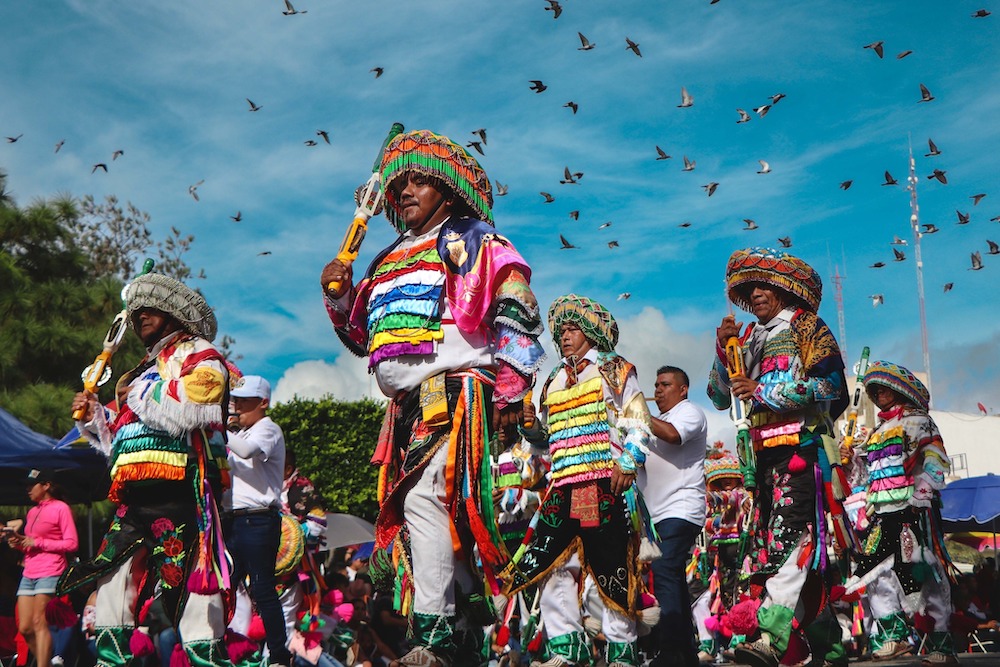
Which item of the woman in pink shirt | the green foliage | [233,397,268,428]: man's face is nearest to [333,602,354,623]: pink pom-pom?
[233,397,268,428]: man's face

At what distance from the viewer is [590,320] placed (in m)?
8.14

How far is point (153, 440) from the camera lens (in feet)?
19.8

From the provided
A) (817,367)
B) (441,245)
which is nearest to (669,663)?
(817,367)

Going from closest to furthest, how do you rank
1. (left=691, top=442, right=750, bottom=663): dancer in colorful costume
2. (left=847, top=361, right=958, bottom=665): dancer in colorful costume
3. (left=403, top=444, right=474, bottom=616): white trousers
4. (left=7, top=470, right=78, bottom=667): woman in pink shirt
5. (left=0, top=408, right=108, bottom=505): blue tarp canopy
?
(left=403, top=444, right=474, bottom=616): white trousers
(left=847, top=361, right=958, bottom=665): dancer in colorful costume
(left=7, top=470, right=78, bottom=667): woman in pink shirt
(left=0, top=408, right=108, bottom=505): blue tarp canopy
(left=691, top=442, right=750, bottom=663): dancer in colorful costume

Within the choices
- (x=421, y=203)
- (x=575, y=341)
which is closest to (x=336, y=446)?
(x=575, y=341)

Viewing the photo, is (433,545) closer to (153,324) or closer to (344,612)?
(153,324)

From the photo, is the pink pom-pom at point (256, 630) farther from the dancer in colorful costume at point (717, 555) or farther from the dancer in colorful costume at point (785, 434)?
the dancer in colorful costume at point (717, 555)

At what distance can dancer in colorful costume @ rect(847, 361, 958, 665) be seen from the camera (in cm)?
898

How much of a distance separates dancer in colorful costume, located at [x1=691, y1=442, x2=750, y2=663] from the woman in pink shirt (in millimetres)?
6275

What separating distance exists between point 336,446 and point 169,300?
20805 millimetres

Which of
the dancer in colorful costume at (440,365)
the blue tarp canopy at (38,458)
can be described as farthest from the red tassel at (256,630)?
the dancer in colorful costume at (440,365)

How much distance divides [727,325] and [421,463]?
2.96 meters

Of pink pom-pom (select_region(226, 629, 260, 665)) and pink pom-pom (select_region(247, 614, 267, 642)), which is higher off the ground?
pink pom-pom (select_region(247, 614, 267, 642))

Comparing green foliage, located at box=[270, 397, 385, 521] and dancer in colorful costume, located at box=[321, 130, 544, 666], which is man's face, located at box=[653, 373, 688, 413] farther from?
green foliage, located at box=[270, 397, 385, 521]
